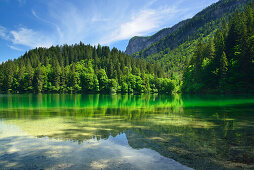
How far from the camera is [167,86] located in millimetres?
112812

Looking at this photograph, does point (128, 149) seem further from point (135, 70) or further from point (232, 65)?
point (135, 70)

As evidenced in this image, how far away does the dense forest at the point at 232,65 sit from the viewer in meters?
48.2

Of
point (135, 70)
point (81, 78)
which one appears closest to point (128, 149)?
point (81, 78)

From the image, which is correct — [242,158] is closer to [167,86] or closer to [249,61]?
[249,61]

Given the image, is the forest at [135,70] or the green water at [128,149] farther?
the forest at [135,70]

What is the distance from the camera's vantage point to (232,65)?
170ft

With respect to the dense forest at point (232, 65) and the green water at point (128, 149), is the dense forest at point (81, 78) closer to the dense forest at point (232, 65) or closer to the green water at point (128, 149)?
the dense forest at point (232, 65)

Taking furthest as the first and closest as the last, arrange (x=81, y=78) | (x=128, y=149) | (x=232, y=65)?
(x=81, y=78) → (x=232, y=65) → (x=128, y=149)

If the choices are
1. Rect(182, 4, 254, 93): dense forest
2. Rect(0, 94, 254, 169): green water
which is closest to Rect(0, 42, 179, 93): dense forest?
Rect(182, 4, 254, 93): dense forest

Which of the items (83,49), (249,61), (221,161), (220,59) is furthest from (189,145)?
(83,49)

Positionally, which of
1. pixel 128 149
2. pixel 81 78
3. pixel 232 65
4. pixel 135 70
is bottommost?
pixel 128 149

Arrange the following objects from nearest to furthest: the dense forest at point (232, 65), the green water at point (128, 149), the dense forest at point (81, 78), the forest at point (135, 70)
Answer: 1. the green water at point (128, 149)
2. the dense forest at point (232, 65)
3. the forest at point (135, 70)
4. the dense forest at point (81, 78)

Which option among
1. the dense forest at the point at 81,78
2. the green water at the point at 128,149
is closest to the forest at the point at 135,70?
the dense forest at the point at 81,78

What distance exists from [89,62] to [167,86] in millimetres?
61692
